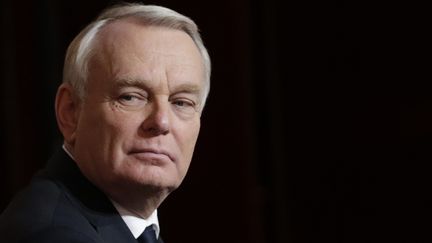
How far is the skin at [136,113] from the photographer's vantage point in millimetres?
1693

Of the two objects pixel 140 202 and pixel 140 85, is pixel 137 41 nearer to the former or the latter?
pixel 140 85

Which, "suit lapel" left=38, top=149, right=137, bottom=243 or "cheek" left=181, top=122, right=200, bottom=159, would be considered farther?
"cheek" left=181, top=122, right=200, bottom=159

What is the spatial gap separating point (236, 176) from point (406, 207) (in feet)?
2.21

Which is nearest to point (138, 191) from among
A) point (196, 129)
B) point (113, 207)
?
point (113, 207)

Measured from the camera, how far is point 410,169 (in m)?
3.48

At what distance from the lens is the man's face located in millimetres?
1692

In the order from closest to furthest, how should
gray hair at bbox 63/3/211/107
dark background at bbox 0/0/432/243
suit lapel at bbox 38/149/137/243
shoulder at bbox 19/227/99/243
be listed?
shoulder at bbox 19/227/99/243 → suit lapel at bbox 38/149/137/243 → gray hair at bbox 63/3/211/107 → dark background at bbox 0/0/432/243

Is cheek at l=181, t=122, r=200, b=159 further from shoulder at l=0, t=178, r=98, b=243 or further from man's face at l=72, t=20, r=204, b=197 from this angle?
shoulder at l=0, t=178, r=98, b=243

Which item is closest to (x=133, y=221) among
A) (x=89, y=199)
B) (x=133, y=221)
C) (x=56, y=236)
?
(x=133, y=221)

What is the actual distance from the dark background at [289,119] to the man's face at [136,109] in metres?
1.79

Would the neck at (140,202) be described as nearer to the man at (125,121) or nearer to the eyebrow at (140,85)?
the man at (125,121)

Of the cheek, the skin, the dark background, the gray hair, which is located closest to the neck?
the skin

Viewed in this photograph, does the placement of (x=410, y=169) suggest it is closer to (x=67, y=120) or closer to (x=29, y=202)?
(x=67, y=120)

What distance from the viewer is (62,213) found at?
61.1 inches
